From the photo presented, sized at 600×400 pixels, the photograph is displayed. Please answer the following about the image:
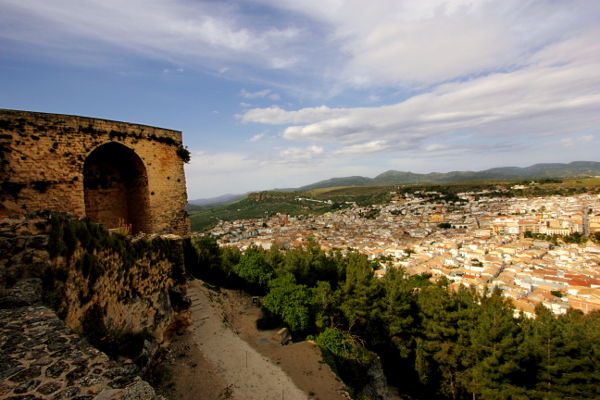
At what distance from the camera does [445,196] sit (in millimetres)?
91938

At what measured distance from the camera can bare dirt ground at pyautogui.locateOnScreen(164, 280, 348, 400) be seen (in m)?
6.07

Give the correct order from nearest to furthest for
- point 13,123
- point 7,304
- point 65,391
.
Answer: point 65,391 < point 7,304 < point 13,123

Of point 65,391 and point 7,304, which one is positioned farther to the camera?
point 7,304

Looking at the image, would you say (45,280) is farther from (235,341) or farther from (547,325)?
(547,325)

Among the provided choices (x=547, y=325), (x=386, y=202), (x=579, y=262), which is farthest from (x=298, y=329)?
(x=386, y=202)

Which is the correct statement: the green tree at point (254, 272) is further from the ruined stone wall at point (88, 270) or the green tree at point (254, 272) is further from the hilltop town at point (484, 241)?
the hilltop town at point (484, 241)

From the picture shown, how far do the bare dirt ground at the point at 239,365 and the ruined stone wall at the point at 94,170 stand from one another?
3.60 metres

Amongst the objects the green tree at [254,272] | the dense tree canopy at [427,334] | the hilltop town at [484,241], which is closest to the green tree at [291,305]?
the dense tree canopy at [427,334]

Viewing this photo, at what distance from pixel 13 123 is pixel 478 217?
73.3m


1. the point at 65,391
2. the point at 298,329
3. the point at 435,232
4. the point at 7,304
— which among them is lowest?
the point at 435,232

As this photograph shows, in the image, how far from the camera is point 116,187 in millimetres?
9430

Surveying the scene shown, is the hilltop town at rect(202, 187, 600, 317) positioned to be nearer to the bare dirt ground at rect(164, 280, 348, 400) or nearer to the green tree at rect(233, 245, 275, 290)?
the green tree at rect(233, 245, 275, 290)

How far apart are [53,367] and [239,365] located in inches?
228

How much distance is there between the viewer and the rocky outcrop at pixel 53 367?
1738 mm
